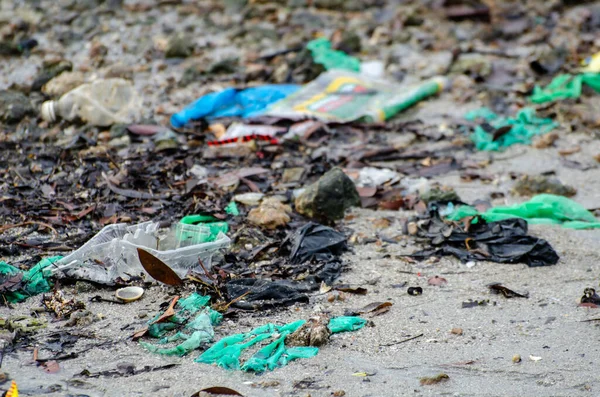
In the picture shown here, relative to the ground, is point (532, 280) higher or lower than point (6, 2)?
lower

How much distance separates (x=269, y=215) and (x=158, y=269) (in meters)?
1.01

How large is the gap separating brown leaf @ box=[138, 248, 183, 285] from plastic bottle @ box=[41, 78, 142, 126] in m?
2.79

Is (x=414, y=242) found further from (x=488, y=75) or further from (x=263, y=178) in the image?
(x=488, y=75)

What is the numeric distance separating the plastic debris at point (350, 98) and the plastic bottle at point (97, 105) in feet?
4.09

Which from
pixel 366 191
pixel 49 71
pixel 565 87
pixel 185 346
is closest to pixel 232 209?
pixel 366 191

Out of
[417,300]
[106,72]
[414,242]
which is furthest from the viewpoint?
[106,72]

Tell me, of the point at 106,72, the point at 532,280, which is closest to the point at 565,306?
the point at 532,280

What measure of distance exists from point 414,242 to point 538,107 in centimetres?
285

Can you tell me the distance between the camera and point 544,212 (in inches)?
174

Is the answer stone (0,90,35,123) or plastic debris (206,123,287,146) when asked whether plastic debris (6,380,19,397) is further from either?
stone (0,90,35,123)

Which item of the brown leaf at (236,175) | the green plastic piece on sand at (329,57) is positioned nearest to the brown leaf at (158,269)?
the brown leaf at (236,175)

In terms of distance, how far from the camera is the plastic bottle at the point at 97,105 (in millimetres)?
5887

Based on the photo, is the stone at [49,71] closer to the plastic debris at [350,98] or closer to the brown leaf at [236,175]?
the plastic debris at [350,98]

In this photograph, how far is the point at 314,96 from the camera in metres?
6.52
